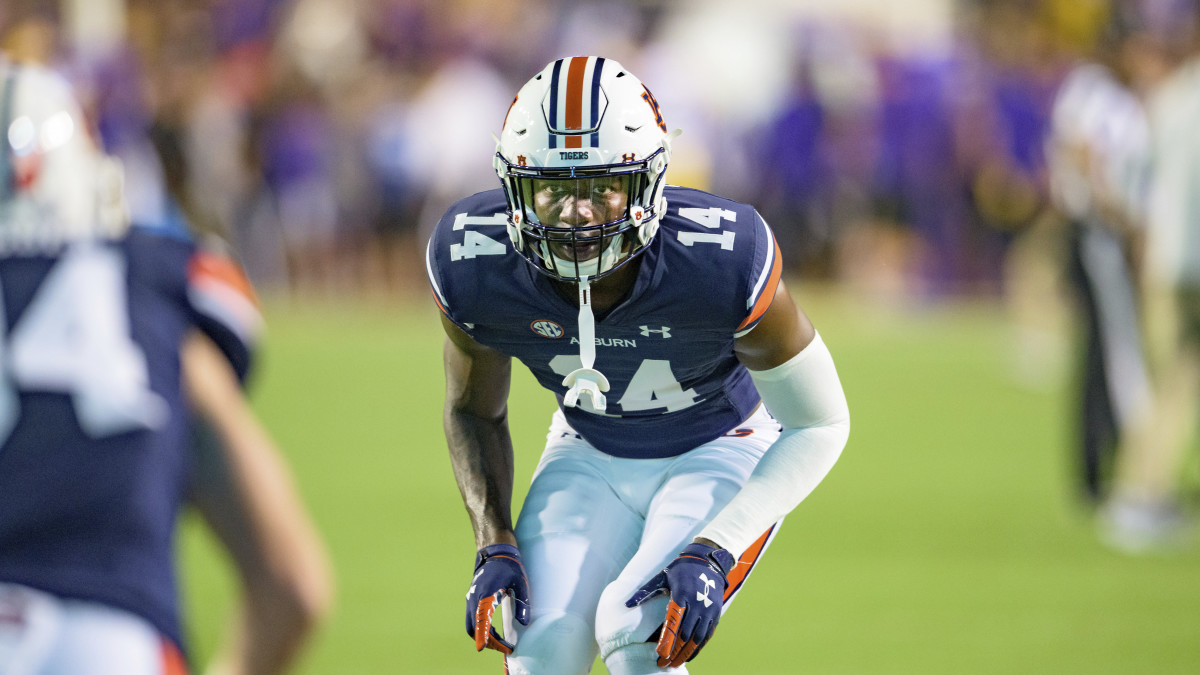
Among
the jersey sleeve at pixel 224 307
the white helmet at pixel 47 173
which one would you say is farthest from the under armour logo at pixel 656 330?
the white helmet at pixel 47 173

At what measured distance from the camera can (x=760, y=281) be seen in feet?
9.18

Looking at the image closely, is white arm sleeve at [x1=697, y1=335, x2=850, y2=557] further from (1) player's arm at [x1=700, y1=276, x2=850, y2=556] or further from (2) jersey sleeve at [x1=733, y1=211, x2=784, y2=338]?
(2) jersey sleeve at [x1=733, y1=211, x2=784, y2=338]

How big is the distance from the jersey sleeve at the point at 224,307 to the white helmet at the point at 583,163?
0.49m

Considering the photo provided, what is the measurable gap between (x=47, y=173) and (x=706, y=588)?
1370 millimetres

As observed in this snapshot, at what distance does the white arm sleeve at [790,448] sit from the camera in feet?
9.28

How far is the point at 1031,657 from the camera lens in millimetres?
6137

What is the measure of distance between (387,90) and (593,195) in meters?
14.8

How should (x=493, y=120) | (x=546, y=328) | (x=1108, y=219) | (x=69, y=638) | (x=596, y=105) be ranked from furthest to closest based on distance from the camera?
(x=493, y=120), (x=1108, y=219), (x=546, y=328), (x=596, y=105), (x=69, y=638)

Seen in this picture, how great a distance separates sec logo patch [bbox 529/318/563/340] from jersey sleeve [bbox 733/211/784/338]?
0.33 m

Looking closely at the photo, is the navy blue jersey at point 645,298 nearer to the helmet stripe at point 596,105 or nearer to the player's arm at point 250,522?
the helmet stripe at point 596,105

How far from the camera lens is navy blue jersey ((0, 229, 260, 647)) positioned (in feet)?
7.76

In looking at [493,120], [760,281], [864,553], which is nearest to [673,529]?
[760,281]

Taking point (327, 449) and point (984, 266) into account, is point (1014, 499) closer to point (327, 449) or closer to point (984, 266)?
point (327, 449)

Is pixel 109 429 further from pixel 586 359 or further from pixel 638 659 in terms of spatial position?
pixel 638 659
